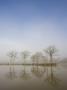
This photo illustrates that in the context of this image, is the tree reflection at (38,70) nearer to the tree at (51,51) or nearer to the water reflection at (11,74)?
the tree at (51,51)

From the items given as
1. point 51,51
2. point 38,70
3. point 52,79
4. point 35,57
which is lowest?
point 52,79

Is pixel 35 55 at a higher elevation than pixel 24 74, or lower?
higher

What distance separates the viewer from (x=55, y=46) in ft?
10.9

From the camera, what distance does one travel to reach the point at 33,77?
3238 millimetres

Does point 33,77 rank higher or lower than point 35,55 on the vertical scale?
Answer: lower

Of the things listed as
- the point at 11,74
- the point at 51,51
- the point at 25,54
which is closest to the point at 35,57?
the point at 25,54

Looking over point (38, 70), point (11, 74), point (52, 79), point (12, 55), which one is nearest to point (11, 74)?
point (11, 74)

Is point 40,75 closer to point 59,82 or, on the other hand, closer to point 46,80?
point 46,80

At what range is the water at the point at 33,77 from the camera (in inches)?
123

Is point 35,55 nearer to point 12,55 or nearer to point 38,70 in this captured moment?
point 38,70

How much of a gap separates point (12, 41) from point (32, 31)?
40 cm

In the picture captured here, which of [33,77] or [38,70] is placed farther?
[38,70]

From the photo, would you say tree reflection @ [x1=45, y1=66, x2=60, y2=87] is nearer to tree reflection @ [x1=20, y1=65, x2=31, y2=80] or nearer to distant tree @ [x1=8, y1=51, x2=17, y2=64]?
tree reflection @ [x1=20, y1=65, x2=31, y2=80]

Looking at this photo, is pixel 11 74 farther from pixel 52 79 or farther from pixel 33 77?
pixel 52 79
